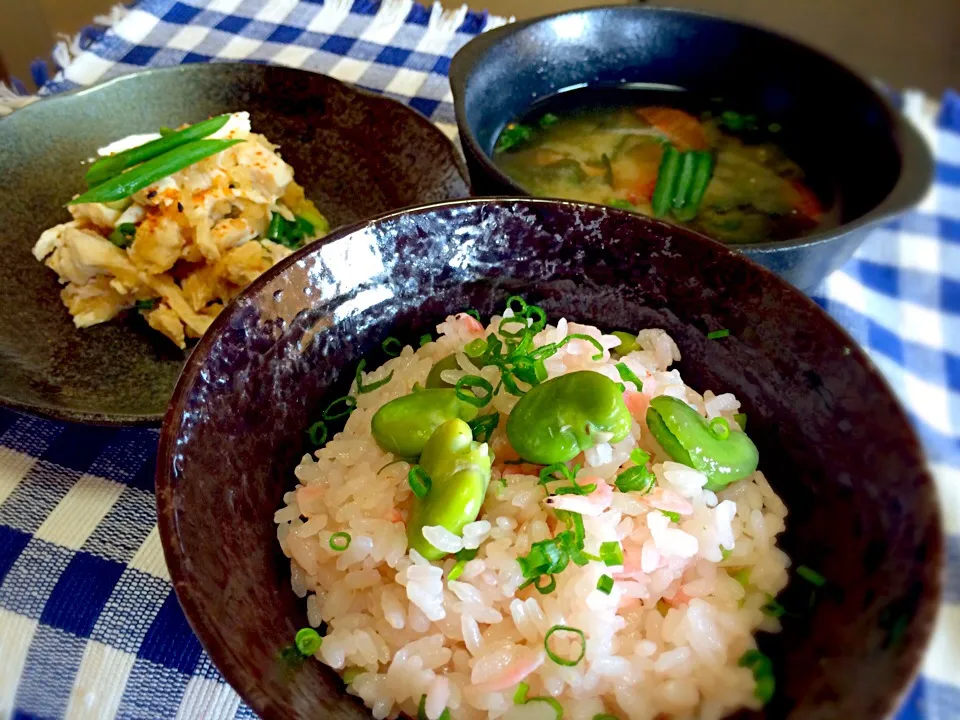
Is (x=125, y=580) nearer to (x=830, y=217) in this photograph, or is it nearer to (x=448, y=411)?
(x=448, y=411)

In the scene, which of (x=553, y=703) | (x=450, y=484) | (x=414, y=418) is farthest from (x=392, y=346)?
(x=553, y=703)

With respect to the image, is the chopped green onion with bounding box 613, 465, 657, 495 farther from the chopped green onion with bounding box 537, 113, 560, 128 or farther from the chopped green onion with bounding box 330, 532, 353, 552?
the chopped green onion with bounding box 537, 113, 560, 128

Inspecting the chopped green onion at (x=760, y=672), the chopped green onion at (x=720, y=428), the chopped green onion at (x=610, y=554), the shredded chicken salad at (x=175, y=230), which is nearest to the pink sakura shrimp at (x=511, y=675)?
the chopped green onion at (x=610, y=554)

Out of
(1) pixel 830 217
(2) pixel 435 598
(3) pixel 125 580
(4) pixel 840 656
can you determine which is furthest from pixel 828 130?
(3) pixel 125 580

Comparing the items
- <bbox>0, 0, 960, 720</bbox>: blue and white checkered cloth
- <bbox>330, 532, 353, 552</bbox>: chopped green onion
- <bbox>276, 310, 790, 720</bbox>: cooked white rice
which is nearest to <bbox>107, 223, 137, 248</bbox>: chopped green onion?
<bbox>0, 0, 960, 720</bbox>: blue and white checkered cloth

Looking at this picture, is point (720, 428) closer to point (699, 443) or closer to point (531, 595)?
point (699, 443)

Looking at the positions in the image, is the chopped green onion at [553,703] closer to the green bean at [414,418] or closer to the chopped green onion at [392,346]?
the green bean at [414,418]
